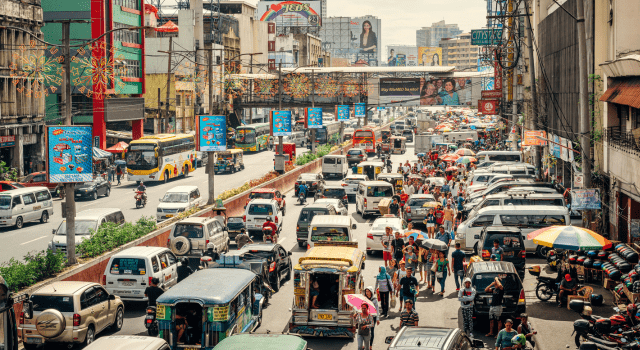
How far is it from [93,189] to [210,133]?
13.4 m

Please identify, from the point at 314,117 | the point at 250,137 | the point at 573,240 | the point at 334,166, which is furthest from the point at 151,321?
the point at 250,137

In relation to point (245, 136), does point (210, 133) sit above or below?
above

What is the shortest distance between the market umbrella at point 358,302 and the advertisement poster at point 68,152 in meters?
10.3

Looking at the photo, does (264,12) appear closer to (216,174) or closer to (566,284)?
(216,174)

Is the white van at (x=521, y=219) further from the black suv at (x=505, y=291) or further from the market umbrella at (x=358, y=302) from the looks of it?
the market umbrella at (x=358, y=302)

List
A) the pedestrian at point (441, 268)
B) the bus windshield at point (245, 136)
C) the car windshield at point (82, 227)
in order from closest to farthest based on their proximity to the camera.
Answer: the pedestrian at point (441, 268) < the car windshield at point (82, 227) < the bus windshield at point (245, 136)

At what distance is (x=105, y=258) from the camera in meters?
22.2

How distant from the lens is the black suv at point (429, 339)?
475 inches

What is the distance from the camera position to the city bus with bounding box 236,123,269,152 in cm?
8188

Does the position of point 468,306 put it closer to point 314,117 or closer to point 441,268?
point 441,268

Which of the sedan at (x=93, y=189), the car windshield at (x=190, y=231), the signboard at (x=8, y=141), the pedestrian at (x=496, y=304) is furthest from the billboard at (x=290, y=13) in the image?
the pedestrian at (x=496, y=304)

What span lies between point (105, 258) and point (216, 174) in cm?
4171

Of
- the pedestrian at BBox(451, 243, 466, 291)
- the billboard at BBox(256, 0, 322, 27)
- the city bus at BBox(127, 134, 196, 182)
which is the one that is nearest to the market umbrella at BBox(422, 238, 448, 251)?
the pedestrian at BBox(451, 243, 466, 291)

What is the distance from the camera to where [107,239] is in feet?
80.8
